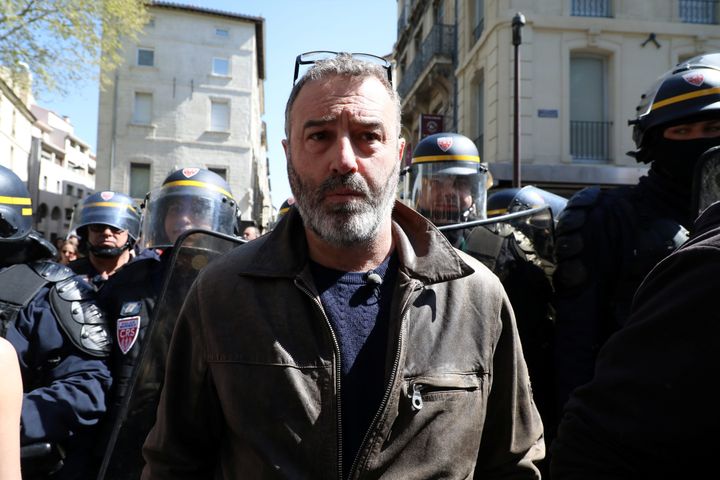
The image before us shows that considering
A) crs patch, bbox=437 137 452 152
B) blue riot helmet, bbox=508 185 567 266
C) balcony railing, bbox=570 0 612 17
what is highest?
balcony railing, bbox=570 0 612 17

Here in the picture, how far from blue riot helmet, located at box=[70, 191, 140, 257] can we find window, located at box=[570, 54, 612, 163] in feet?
36.7

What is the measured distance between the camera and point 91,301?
2.62 metres

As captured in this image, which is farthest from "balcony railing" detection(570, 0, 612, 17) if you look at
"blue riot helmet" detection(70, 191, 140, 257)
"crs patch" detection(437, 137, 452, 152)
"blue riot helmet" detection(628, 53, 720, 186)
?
"blue riot helmet" detection(628, 53, 720, 186)

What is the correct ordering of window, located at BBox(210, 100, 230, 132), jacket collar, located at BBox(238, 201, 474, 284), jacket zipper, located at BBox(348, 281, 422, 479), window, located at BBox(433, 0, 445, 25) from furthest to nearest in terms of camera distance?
window, located at BBox(210, 100, 230, 132), window, located at BBox(433, 0, 445, 25), jacket collar, located at BBox(238, 201, 474, 284), jacket zipper, located at BBox(348, 281, 422, 479)

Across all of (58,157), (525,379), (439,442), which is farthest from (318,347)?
(58,157)

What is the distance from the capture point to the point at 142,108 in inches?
1137

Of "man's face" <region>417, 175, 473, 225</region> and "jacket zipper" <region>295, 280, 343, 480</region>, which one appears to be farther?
"man's face" <region>417, 175, 473, 225</region>

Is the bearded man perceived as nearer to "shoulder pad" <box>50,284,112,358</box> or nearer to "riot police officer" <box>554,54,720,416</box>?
"riot police officer" <box>554,54,720,416</box>

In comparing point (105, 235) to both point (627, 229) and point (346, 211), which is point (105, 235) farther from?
point (627, 229)

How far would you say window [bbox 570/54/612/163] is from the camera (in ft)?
45.0

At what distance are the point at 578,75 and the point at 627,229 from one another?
12606 millimetres

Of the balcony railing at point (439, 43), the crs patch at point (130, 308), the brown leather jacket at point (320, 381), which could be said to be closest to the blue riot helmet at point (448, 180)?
the crs patch at point (130, 308)

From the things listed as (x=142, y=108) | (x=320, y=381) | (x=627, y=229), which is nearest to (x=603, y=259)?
(x=627, y=229)

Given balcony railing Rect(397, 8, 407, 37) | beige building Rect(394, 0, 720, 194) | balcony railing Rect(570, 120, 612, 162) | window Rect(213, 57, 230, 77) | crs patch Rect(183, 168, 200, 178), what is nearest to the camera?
crs patch Rect(183, 168, 200, 178)
